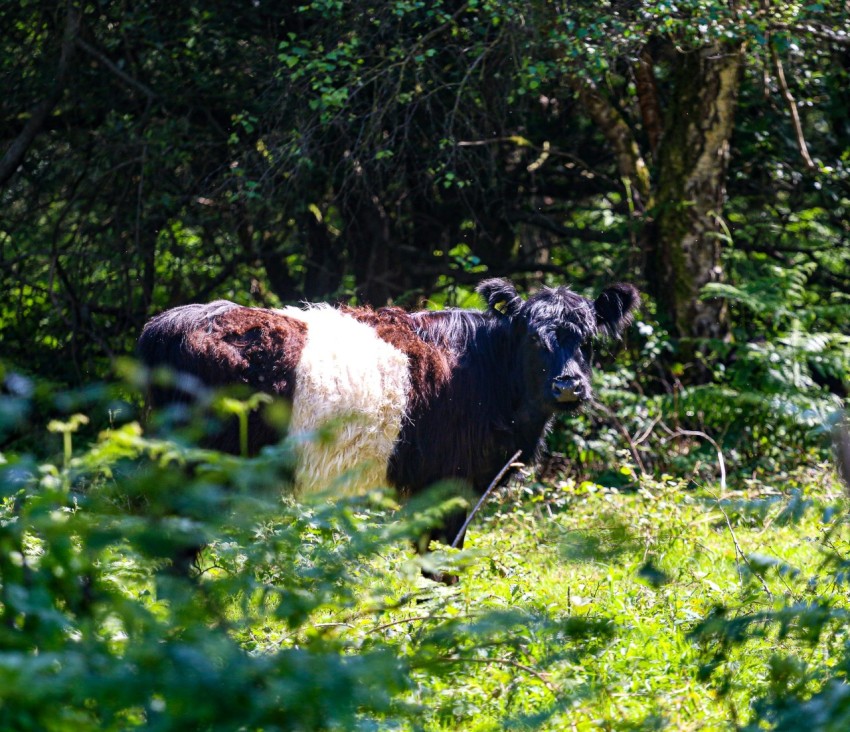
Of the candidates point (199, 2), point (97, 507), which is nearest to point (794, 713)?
point (97, 507)

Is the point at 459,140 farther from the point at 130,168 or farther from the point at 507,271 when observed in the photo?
the point at 130,168

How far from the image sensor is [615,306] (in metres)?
6.78

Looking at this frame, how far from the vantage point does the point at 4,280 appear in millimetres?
9820

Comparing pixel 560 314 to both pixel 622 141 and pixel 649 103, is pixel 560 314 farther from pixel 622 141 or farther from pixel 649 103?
pixel 649 103

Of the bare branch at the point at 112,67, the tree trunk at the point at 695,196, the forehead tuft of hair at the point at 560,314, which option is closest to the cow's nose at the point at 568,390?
the forehead tuft of hair at the point at 560,314

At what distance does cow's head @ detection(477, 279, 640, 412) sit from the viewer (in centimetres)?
619

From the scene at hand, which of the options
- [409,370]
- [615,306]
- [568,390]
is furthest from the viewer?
[615,306]

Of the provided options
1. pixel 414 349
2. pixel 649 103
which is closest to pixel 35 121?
pixel 414 349

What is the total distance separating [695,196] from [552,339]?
3564 millimetres

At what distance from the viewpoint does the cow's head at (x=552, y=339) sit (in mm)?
6188

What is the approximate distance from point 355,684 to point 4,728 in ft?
2.10

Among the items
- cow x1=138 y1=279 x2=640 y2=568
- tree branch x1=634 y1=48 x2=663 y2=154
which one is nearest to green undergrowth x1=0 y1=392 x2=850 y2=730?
cow x1=138 y1=279 x2=640 y2=568

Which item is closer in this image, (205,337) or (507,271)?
(205,337)

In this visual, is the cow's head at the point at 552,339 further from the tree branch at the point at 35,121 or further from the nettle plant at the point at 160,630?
the tree branch at the point at 35,121
